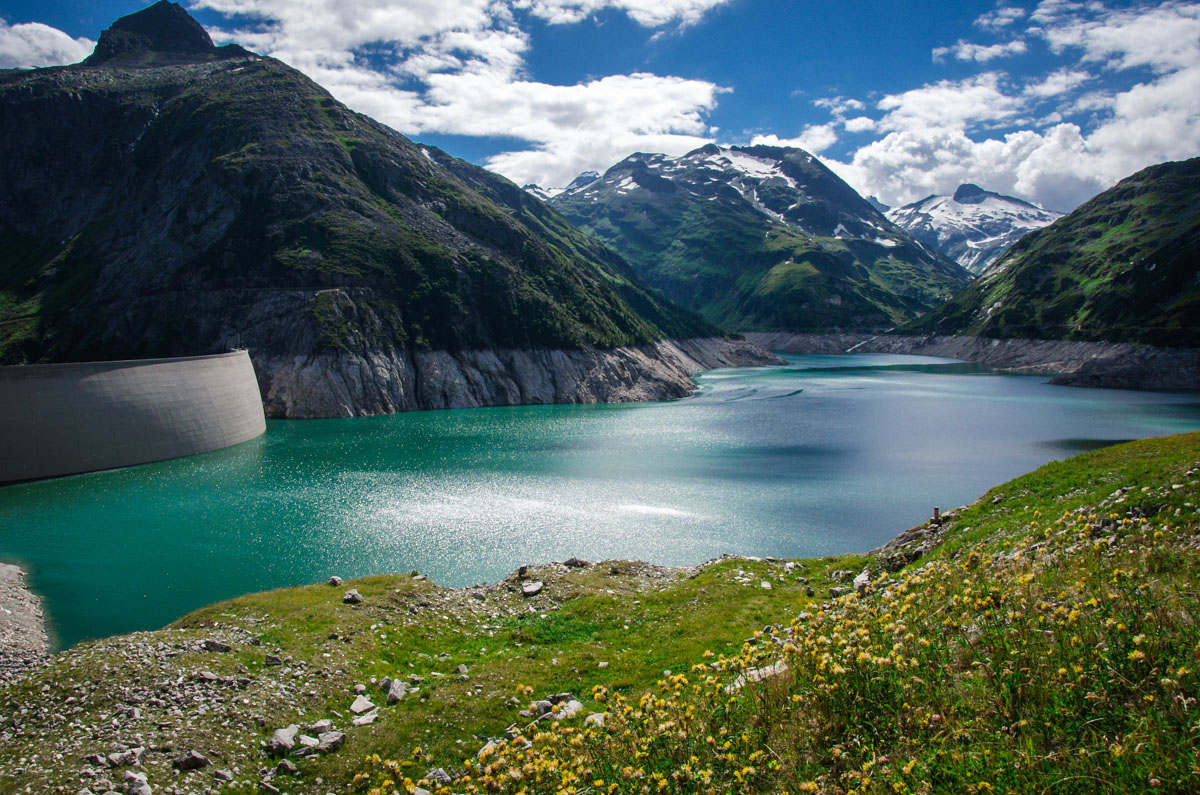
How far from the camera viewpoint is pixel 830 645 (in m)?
9.58

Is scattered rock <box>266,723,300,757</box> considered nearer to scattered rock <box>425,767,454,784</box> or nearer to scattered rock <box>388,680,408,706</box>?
scattered rock <box>388,680,408,706</box>

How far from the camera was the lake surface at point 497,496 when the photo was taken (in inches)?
1340

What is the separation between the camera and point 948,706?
7.93 m

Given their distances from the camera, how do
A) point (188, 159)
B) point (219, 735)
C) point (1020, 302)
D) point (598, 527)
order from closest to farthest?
point (219, 735), point (598, 527), point (188, 159), point (1020, 302)

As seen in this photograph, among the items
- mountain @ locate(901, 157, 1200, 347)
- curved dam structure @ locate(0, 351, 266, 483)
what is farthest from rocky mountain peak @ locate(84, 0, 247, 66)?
mountain @ locate(901, 157, 1200, 347)

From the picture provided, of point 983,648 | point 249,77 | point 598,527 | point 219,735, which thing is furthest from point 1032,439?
point 249,77

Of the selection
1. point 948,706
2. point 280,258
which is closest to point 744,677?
point 948,706

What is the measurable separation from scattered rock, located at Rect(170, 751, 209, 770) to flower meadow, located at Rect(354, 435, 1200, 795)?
4151mm

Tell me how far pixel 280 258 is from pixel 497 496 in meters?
85.7

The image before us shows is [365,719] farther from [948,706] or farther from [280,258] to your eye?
[280,258]

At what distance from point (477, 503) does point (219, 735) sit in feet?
109

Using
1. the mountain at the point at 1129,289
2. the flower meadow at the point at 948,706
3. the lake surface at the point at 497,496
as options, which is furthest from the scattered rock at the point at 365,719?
the mountain at the point at 1129,289

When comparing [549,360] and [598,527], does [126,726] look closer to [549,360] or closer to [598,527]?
[598,527]

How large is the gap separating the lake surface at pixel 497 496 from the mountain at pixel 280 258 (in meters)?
19.5
